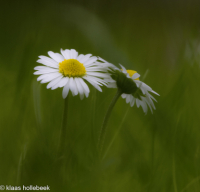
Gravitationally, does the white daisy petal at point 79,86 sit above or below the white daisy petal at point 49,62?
below

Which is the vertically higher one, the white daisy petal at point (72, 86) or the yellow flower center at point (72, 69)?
the yellow flower center at point (72, 69)


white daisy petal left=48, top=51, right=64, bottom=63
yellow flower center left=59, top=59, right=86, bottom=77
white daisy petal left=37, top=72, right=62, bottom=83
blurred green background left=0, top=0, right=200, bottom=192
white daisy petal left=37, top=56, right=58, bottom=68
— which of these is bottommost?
blurred green background left=0, top=0, right=200, bottom=192

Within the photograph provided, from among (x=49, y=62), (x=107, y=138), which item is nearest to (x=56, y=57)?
(x=49, y=62)

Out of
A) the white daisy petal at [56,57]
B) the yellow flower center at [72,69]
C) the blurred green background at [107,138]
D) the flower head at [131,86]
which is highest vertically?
the white daisy petal at [56,57]

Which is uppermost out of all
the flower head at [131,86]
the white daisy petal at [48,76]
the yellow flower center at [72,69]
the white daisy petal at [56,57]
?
the white daisy petal at [56,57]

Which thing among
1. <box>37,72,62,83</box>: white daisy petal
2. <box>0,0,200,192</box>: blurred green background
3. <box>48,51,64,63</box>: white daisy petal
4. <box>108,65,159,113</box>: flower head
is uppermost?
<box>48,51,64,63</box>: white daisy petal

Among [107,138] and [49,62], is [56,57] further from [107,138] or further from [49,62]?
[107,138]

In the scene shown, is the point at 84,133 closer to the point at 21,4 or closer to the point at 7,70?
the point at 7,70

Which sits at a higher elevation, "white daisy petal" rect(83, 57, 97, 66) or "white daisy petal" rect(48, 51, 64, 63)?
"white daisy petal" rect(48, 51, 64, 63)
